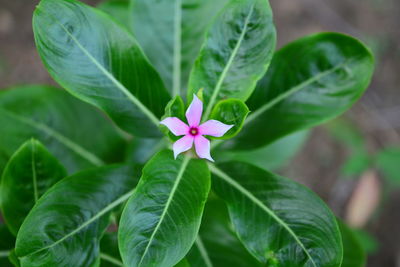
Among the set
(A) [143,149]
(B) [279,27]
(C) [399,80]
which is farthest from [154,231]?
(C) [399,80]

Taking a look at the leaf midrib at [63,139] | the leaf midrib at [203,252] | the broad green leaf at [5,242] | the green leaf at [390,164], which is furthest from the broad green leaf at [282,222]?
the green leaf at [390,164]

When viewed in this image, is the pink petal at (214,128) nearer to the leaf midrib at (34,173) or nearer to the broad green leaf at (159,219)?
the broad green leaf at (159,219)

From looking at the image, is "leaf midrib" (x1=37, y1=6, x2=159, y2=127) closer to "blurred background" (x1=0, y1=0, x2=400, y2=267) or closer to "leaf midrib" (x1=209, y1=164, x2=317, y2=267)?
"leaf midrib" (x1=209, y1=164, x2=317, y2=267)

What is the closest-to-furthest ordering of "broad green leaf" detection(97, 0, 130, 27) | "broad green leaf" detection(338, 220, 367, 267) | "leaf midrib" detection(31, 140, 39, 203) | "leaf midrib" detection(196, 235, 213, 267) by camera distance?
"leaf midrib" detection(31, 140, 39, 203) → "leaf midrib" detection(196, 235, 213, 267) → "broad green leaf" detection(338, 220, 367, 267) → "broad green leaf" detection(97, 0, 130, 27)

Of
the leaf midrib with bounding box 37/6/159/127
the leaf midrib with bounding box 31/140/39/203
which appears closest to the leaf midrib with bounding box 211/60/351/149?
the leaf midrib with bounding box 37/6/159/127

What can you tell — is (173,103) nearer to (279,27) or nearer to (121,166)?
(121,166)

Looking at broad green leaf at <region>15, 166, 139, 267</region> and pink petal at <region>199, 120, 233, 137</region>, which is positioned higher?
pink petal at <region>199, 120, 233, 137</region>
